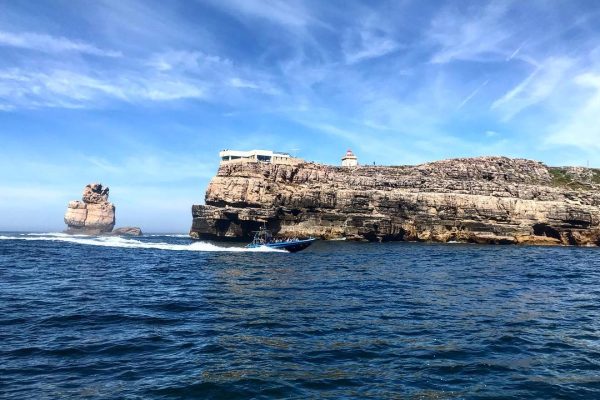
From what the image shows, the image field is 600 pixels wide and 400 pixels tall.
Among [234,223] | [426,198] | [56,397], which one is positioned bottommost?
[56,397]

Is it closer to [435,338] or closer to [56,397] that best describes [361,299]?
[435,338]

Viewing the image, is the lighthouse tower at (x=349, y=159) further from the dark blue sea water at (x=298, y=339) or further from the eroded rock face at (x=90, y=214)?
the eroded rock face at (x=90, y=214)

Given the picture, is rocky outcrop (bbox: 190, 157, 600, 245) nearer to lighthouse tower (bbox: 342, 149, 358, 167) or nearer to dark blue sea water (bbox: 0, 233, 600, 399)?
lighthouse tower (bbox: 342, 149, 358, 167)

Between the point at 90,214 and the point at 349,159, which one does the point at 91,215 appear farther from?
the point at 349,159

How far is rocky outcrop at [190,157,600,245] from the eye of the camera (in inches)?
3214

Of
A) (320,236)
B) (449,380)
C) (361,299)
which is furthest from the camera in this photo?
(320,236)

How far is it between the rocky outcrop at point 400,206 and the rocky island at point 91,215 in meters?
105

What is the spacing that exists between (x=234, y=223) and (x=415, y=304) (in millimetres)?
74467

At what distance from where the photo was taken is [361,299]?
21203 mm

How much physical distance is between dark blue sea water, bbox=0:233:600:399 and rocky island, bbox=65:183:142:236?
556ft

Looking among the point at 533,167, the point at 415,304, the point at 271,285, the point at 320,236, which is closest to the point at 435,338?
the point at 415,304

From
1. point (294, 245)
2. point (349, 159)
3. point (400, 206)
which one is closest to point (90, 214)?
point (349, 159)

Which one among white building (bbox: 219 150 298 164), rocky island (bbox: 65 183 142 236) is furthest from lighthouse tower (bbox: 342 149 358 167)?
rocky island (bbox: 65 183 142 236)

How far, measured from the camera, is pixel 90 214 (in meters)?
183
